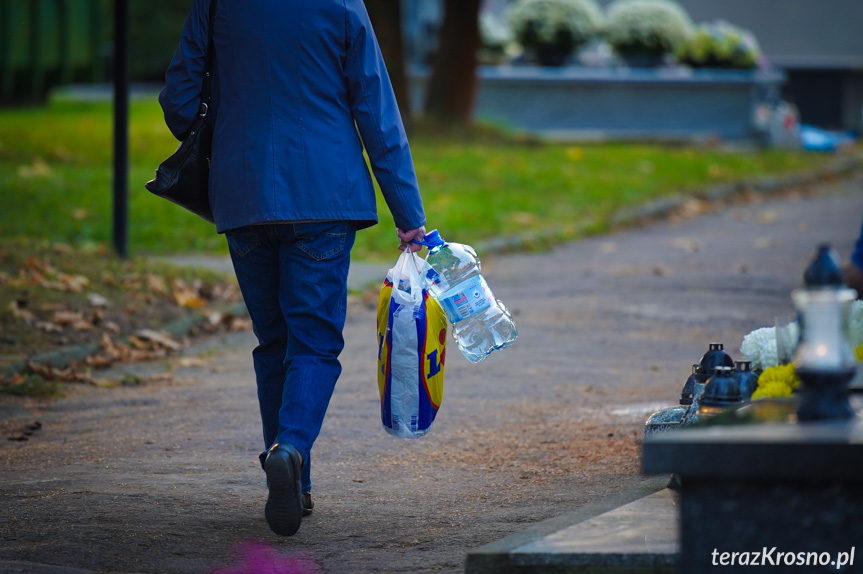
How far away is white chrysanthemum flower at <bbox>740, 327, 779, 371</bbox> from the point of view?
3.77 metres

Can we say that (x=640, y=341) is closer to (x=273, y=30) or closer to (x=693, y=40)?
(x=273, y=30)

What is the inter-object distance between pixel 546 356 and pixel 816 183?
983cm

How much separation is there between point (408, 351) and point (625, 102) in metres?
15.6

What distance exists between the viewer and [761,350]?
3.81 metres

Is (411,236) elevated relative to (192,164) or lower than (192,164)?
lower

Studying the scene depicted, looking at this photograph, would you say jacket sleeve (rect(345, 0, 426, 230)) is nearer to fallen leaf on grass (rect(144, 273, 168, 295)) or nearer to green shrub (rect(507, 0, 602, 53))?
fallen leaf on grass (rect(144, 273, 168, 295))

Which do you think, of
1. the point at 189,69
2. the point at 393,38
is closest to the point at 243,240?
the point at 189,69

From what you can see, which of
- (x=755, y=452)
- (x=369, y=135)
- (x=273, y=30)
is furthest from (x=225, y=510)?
(x=755, y=452)

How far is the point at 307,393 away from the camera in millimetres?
3730

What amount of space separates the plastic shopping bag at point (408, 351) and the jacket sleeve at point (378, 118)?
23 cm

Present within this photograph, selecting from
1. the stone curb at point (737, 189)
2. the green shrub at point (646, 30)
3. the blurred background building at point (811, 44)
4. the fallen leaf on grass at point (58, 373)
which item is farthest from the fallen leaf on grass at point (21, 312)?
the blurred background building at point (811, 44)

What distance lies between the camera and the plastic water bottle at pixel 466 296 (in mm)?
4199

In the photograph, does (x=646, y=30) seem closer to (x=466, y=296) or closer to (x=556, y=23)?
(x=556, y=23)

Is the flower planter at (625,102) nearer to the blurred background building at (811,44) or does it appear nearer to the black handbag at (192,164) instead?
the blurred background building at (811,44)
